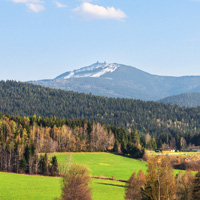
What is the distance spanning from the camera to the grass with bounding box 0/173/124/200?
72.9 metres

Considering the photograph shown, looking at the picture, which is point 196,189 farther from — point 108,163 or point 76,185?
point 108,163

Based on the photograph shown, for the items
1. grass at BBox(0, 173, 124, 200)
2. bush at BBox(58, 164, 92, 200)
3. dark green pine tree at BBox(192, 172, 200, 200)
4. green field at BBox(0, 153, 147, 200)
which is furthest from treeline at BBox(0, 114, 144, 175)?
dark green pine tree at BBox(192, 172, 200, 200)

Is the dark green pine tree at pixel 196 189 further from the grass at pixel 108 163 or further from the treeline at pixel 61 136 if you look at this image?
the treeline at pixel 61 136

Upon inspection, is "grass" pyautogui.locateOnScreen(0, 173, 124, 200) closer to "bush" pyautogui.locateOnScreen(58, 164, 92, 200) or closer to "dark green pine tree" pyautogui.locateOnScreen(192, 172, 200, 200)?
"bush" pyautogui.locateOnScreen(58, 164, 92, 200)

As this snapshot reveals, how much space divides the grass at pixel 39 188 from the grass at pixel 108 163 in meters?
13.3

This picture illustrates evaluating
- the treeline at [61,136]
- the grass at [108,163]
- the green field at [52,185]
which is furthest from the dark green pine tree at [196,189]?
the treeline at [61,136]

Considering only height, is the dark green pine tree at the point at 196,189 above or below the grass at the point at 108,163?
above

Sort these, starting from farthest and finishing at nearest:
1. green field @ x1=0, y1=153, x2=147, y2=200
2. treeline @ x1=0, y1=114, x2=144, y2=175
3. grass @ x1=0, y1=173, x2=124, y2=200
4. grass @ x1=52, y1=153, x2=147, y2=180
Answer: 1. treeline @ x1=0, y1=114, x2=144, y2=175
2. grass @ x1=52, y1=153, x2=147, y2=180
3. green field @ x1=0, y1=153, x2=147, y2=200
4. grass @ x1=0, y1=173, x2=124, y2=200

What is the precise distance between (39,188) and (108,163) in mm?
53637

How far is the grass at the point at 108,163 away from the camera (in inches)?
4410

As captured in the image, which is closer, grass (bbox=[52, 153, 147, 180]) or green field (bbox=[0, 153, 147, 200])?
green field (bbox=[0, 153, 147, 200])

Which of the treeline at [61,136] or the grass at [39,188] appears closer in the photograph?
the grass at [39,188]

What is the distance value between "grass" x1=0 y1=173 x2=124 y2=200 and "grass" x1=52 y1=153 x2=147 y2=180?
13347mm

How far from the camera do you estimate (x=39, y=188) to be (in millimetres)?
80688
